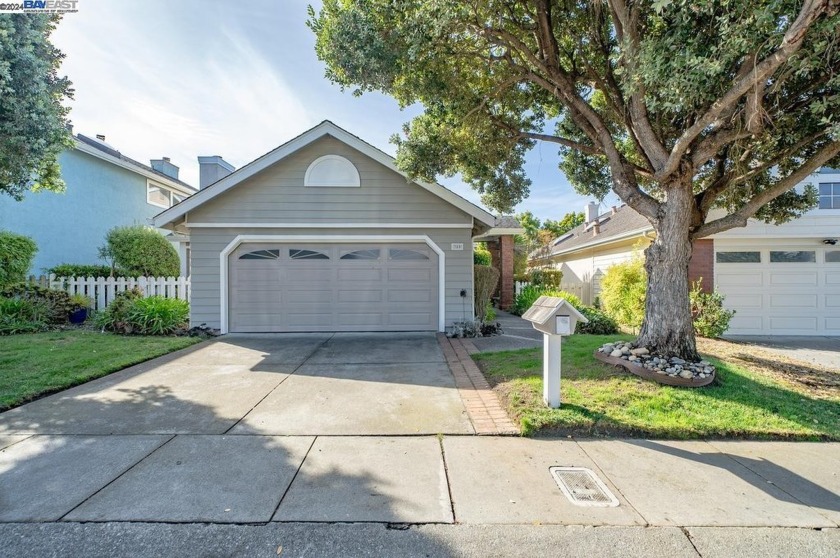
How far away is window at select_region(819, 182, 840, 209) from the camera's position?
10.1m

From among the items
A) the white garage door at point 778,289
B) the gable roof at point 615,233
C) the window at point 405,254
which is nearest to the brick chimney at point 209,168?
the window at point 405,254

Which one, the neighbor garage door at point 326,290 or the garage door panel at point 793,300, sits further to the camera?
the garage door panel at point 793,300

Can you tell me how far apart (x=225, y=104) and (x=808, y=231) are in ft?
51.2

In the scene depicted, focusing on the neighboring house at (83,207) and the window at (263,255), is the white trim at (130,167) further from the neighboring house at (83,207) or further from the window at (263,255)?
the window at (263,255)

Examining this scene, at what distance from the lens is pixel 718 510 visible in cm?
272

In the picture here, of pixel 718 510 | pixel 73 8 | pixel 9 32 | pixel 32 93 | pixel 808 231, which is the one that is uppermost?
pixel 73 8

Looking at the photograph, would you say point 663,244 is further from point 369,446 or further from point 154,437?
point 154,437

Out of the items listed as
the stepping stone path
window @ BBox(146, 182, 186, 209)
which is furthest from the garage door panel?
window @ BBox(146, 182, 186, 209)

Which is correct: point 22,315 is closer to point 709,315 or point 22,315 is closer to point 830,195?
point 709,315

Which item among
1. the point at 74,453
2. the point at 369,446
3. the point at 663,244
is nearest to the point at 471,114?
the point at 663,244

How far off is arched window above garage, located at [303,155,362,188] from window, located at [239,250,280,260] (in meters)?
2.03

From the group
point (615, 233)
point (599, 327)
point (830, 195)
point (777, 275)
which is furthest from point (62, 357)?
point (830, 195)

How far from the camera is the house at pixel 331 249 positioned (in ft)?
30.8

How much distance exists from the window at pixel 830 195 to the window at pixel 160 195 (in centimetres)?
2471
